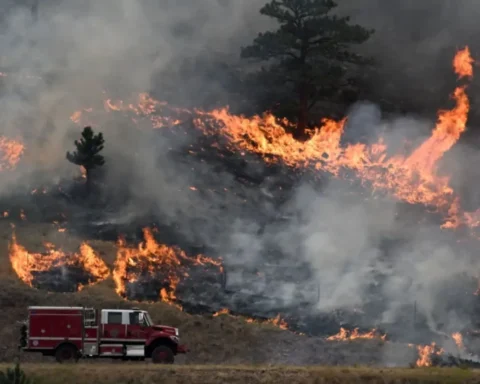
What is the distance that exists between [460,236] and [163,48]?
28.8 m

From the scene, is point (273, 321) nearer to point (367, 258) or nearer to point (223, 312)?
point (223, 312)

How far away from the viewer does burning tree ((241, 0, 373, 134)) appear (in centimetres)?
5516

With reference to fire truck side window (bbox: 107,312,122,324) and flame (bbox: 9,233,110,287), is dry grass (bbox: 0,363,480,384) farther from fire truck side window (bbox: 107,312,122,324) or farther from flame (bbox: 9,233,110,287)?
flame (bbox: 9,233,110,287)

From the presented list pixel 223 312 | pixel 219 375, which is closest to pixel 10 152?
pixel 223 312

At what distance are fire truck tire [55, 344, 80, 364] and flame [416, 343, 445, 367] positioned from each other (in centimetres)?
1368

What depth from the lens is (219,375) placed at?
2781cm

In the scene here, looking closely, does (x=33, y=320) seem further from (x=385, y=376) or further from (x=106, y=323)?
(x=385, y=376)

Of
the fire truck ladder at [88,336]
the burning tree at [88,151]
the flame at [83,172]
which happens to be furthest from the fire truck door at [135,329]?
the flame at [83,172]

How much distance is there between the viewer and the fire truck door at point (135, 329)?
3023 cm

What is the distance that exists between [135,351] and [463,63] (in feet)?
148

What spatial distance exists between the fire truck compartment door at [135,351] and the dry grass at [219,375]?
3.12ft

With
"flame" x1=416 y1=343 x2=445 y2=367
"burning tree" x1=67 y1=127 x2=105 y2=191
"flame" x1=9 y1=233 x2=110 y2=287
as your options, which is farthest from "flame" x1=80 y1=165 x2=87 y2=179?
"flame" x1=416 y1=343 x2=445 y2=367

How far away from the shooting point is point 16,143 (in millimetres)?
51156

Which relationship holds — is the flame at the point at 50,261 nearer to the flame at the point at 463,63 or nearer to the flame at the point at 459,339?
the flame at the point at 459,339
